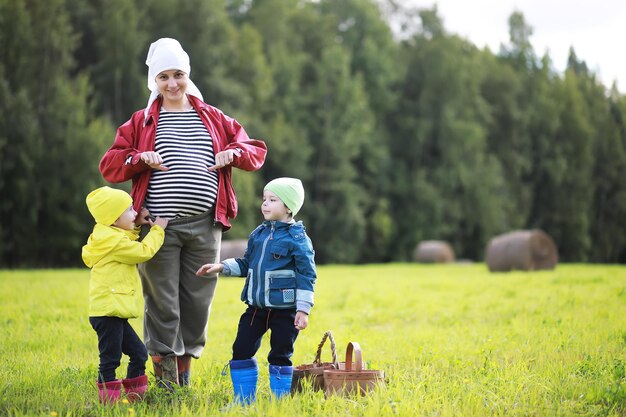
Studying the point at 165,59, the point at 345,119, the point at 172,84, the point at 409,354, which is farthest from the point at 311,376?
the point at 345,119

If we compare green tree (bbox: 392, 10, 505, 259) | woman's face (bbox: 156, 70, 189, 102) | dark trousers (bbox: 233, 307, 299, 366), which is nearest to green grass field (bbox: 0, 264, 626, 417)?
dark trousers (bbox: 233, 307, 299, 366)

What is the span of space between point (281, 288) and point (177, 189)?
3.39 feet

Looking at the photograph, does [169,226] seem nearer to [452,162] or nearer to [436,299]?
[436,299]

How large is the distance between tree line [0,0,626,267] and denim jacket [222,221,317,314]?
2299 cm

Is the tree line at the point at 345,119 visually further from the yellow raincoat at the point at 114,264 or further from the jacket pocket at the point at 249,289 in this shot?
the jacket pocket at the point at 249,289

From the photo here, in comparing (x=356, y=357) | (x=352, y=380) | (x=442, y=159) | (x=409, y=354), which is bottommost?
(x=409, y=354)

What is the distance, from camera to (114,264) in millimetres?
5145

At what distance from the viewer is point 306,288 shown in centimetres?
501

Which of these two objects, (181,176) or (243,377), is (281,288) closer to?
(243,377)

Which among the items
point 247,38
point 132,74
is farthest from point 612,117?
point 132,74

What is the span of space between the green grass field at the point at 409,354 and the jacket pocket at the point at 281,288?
0.61 meters

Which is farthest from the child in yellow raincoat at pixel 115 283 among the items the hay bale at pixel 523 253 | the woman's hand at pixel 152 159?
the hay bale at pixel 523 253

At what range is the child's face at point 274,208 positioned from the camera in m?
5.19

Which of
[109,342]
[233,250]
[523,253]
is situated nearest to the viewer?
[109,342]
